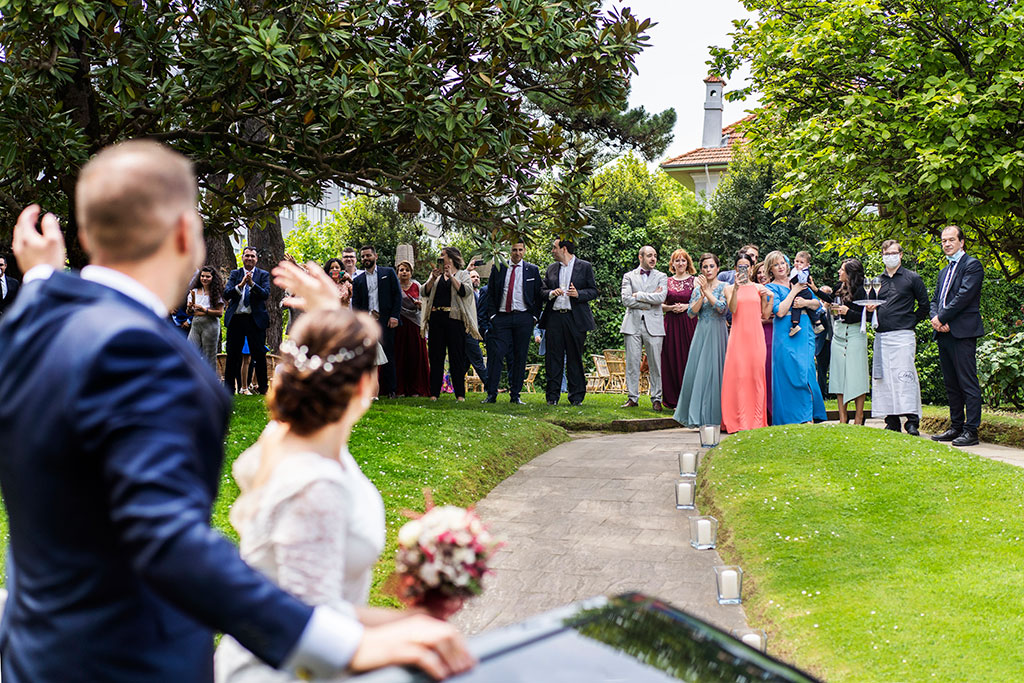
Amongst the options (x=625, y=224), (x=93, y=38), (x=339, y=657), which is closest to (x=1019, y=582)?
(x=339, y=657)

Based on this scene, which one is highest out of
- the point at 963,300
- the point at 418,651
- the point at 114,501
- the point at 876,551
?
the point at 963,300

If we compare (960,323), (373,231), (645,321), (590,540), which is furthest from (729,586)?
(373,231)

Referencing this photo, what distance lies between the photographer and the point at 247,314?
1584 cm

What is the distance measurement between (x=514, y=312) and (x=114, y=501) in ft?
48.0

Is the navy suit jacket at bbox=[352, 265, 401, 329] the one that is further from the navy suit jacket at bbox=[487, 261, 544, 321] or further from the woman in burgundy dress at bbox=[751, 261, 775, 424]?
the woman in burgundy dress at bbox=[751, 261, 775, 424]

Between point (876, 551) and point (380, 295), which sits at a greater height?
point (380, 295)

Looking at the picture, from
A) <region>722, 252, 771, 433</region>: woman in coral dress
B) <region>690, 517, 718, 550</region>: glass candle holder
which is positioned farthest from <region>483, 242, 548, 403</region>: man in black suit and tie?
<region>690, 517, 718, 550</region>: glass candle holder

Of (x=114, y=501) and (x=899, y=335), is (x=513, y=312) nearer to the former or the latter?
(x=899, y=335)

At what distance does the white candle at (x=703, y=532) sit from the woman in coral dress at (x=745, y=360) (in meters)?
5.49

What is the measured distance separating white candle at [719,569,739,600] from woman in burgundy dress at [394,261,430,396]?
11014mm

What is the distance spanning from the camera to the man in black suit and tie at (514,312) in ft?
53.2

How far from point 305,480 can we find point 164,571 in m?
0.69

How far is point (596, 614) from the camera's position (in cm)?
212

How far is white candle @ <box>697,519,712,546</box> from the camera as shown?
7.59m
